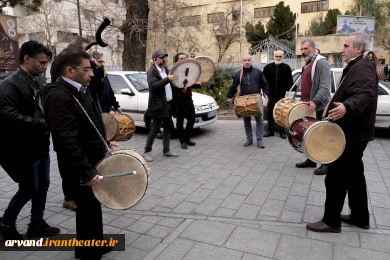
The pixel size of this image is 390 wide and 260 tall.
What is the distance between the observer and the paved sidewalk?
3.06 m

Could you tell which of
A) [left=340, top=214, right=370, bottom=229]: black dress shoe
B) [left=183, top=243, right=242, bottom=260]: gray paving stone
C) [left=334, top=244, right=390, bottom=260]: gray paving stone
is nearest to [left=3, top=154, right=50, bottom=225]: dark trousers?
[left=183, top=243, right=242, bottom=260]: gray paving stone

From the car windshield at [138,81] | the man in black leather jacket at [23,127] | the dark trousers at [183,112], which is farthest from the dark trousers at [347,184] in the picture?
the car windshield at [138,81]

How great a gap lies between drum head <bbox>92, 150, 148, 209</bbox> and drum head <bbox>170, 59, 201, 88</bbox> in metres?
3.32

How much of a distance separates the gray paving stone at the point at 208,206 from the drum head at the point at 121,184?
139cm

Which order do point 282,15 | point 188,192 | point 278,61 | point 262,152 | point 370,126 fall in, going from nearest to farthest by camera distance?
point 370,126, point 188,192, point 262,152, point 278,61, point 282,15

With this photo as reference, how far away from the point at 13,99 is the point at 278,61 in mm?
6156

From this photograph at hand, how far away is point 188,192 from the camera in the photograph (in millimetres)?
4613

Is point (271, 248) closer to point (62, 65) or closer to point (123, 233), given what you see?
point (123, 233)

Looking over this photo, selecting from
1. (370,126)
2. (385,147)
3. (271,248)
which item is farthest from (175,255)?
(385,147)

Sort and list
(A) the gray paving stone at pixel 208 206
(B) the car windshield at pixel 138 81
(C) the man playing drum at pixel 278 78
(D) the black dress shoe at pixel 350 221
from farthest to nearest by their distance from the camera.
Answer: (B) the car windshield at pixel 138 81 < (C) the man playing drum at pixel 278 78 < (A) the gray paving stone at pixel 208 206 < (D) the black dress shoe at pixel 350 221

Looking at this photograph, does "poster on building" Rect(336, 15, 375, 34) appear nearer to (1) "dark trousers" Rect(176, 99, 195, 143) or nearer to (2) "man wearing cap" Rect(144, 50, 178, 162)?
(1) "dark trousers" Rect(176, 99, 195, 143)

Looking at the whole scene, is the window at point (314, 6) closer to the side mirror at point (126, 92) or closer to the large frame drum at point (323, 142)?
the side mirror at point (126, 92)

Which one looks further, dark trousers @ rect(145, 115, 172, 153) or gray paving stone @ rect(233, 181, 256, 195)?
dark trousers @ rect(145, 115, 172, 153)

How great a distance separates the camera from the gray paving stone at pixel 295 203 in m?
4.00
